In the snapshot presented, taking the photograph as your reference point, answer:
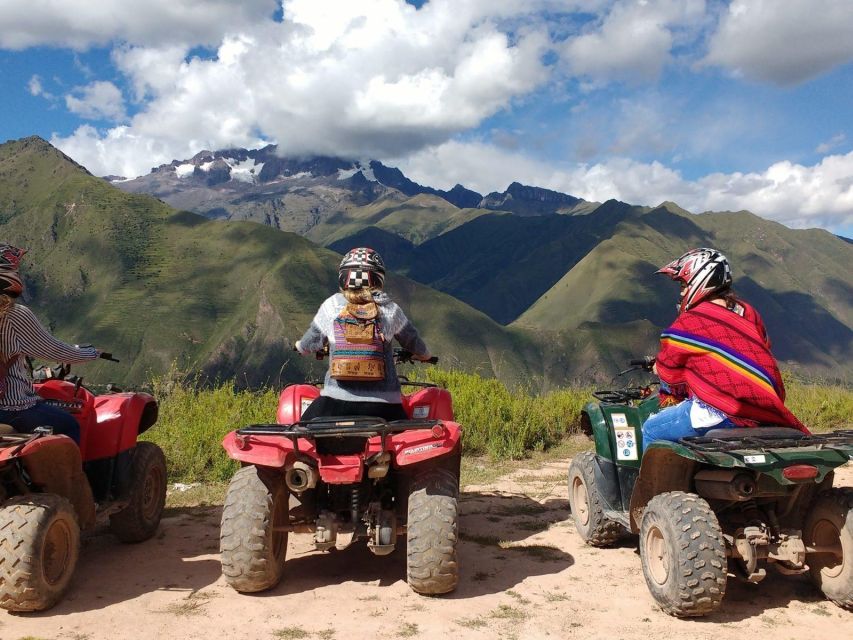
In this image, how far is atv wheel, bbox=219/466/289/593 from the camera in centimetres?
428

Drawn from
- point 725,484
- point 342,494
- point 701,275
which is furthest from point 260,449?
point 701,275

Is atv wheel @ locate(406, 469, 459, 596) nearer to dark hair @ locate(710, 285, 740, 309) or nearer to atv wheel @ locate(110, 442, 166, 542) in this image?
dark hair @ locate(710, 285, 740, 309)

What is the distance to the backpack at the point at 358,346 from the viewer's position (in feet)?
15.4

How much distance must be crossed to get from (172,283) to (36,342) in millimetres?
163561

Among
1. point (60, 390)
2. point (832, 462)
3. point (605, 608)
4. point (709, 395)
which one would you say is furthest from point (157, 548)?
point (832, 462)

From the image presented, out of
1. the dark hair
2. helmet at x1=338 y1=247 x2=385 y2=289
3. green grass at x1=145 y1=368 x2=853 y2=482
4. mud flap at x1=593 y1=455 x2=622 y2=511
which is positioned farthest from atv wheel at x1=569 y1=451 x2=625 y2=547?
helmet at x1=338 y1=247 x2=385 y2=289

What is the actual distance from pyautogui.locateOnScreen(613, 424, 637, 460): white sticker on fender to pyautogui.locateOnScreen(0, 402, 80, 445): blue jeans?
3693 millimetres

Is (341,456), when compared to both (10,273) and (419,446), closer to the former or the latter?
(419,446)

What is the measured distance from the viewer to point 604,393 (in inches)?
227

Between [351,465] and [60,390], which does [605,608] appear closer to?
[351,465]

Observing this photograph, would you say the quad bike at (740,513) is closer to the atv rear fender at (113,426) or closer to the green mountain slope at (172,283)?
the atv rear fender at (113,426)

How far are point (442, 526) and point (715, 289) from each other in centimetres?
230

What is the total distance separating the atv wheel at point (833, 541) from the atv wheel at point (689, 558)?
63 centimetres

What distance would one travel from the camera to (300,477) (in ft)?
14.0
